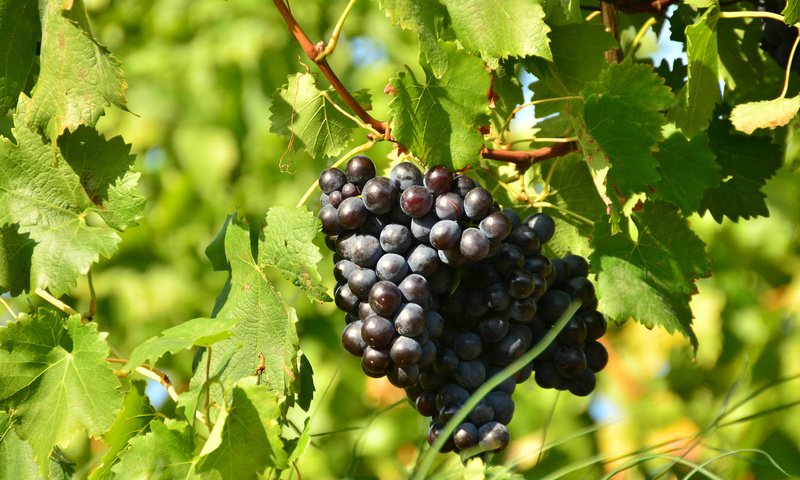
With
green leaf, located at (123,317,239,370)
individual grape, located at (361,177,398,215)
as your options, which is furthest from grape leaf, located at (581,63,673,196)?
green leaf, located at (123,317,239,370)

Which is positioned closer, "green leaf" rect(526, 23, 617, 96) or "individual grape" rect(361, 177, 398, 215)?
"individual grape" rect(361, 177, 398, 215)

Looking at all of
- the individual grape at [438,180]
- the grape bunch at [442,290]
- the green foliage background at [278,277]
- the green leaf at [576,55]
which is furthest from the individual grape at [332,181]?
the green foliage background at [278,277]

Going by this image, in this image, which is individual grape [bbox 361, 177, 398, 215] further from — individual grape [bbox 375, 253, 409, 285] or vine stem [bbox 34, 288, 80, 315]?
vine stem [bbox 34, 288, 80, 315]

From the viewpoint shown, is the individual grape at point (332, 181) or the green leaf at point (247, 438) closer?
the green leaf at point (247, 438)

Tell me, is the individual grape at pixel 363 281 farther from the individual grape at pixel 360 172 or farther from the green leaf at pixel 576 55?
Result: the green leaf at pixel 576 55

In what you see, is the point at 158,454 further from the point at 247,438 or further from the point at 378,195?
the point at 378,195
